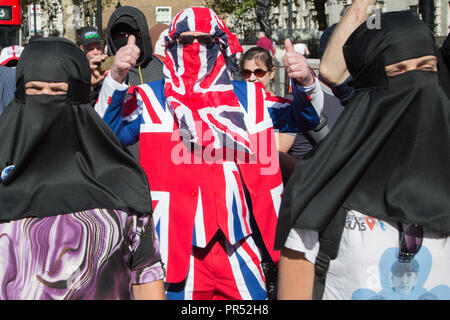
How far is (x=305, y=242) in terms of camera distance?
108 inches

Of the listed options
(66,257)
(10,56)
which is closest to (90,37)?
(10,56)

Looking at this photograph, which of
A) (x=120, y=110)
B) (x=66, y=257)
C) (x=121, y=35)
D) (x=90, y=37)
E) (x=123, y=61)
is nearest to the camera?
(x=66, y=257)

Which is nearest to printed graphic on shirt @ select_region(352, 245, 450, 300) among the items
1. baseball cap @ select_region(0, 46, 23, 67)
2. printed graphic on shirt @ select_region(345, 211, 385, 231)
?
printed graphic on shirt @ select_region(345, 211, 385, 231)

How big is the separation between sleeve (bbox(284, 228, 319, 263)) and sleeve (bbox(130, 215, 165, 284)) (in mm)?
655

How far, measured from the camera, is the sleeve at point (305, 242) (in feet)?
8.98

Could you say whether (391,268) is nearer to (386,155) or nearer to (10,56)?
(386,155)

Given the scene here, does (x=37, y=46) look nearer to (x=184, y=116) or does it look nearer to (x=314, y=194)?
(x=184, y=116)

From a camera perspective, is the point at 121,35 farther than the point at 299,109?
Yes

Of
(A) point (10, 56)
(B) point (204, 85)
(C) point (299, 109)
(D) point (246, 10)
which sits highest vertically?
(D) point (246, 10)

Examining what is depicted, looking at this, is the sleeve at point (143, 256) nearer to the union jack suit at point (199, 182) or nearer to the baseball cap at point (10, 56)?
the union jack suit at point (199, 182)

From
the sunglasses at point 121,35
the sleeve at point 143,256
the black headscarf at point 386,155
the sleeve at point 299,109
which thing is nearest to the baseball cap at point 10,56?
the sunglasses at point 121,35

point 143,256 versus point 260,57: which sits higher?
point 260,57

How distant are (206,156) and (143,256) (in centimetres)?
88

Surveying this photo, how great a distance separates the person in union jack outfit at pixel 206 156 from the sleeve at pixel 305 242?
0.88 meters
